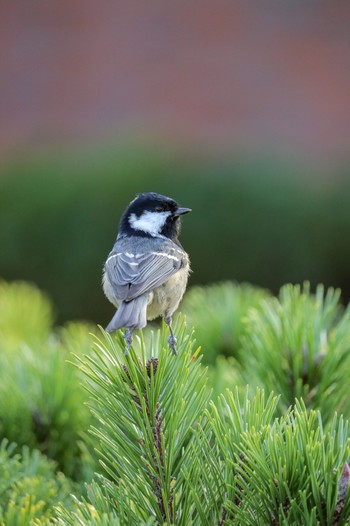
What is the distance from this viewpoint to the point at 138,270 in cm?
122

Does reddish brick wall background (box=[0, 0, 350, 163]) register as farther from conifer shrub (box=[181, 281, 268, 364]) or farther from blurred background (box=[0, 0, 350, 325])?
conifer shrub (box=[181, 281, 268, 364])

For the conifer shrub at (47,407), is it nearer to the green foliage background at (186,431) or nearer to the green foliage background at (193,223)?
the green foliage background at (186,431)

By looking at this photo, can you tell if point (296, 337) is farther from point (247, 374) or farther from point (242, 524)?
point (242, 524)

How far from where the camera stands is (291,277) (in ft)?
12.8

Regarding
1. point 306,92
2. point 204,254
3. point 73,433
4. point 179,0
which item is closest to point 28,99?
point 179,0

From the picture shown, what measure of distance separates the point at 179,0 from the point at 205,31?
399mm

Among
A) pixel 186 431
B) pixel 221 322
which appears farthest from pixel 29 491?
pixel 221 322

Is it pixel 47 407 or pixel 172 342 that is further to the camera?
pixel 47 407

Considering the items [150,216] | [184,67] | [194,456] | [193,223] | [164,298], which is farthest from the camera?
[184,67]

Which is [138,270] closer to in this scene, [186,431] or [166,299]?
[166,299]

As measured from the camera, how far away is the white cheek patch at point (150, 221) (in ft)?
4.71

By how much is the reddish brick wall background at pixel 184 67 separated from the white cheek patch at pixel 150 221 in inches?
233

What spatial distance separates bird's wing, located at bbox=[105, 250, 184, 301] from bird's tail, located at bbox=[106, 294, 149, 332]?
0.04 m

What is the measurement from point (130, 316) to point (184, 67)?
683cm
